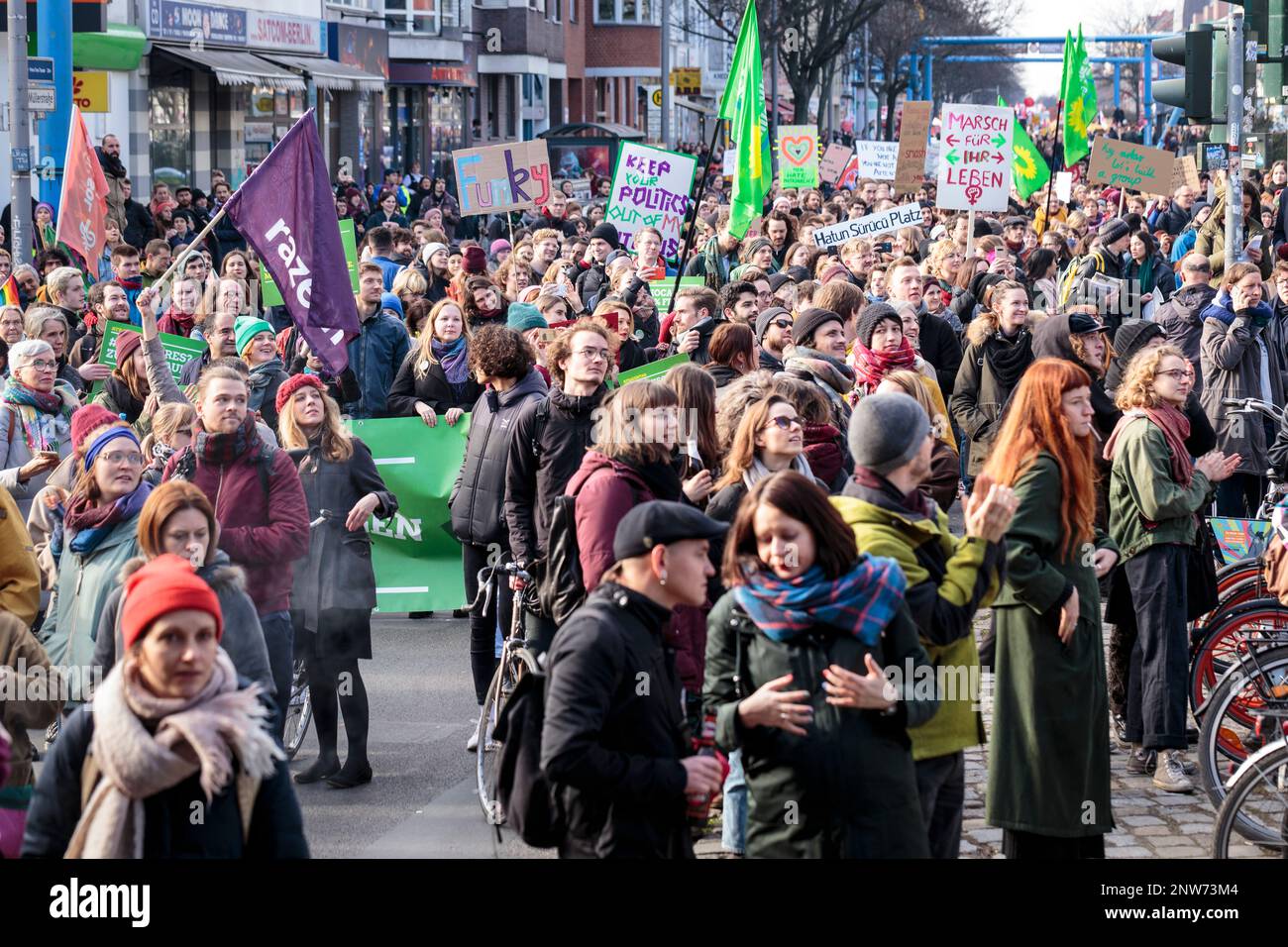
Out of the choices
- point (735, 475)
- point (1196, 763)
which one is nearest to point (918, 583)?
point (735, 475)

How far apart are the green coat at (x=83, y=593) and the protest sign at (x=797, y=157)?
2039 centimetres

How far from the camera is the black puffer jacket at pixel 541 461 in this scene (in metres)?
7.39

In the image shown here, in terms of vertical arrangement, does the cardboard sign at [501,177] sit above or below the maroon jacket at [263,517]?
above

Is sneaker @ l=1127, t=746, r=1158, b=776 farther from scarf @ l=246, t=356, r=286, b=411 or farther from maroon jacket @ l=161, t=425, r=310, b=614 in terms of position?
scarf @ l=246, t=356, r=286, b=411

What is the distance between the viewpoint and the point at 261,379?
961 centimetres

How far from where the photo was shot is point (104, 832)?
3852 millimetres

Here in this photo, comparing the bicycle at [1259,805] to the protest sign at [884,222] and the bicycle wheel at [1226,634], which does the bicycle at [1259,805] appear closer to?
the bicycle wheel at [1226,634]

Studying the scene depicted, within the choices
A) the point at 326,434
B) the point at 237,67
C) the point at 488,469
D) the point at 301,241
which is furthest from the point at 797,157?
the point at 326,434

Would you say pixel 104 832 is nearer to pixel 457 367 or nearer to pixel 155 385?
pixel 155 385

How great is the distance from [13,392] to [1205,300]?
304 inches

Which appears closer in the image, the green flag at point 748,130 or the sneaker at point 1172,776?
the sneaker at point 1172,776

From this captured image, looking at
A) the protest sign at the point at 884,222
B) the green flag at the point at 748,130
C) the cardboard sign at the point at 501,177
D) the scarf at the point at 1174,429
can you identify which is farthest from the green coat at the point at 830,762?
the cardboard sign at the point at 501,177
